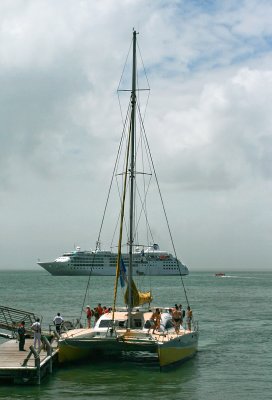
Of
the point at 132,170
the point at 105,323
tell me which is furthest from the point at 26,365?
the point at 132,170

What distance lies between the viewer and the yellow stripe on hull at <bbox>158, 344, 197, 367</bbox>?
26844 millimetres

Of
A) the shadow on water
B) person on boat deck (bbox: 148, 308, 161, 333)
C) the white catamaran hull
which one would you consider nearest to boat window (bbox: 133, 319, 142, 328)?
the white catamaran hull

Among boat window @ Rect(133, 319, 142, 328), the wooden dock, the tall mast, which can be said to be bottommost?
the wooden dock

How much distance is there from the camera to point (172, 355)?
27781 millimetres

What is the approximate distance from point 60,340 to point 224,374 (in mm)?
7768

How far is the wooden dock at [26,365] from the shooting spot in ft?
77.6

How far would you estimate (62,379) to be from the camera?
2561 cm

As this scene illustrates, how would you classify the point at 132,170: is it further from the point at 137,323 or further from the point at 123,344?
the point at 123,344

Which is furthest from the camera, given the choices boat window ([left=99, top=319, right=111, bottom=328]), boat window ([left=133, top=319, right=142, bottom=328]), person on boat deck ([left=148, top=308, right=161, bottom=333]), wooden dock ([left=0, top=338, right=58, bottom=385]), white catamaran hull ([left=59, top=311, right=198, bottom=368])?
boat window ([left=99, top=319, right=111, bottom=328])

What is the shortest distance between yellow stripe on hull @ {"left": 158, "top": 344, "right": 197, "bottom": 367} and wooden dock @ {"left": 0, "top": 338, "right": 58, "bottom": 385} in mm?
4880

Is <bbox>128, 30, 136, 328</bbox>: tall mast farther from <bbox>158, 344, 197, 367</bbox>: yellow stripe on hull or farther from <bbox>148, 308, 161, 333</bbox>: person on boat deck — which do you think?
<bbox>158, 344, 197, 367</bbox>: yellow stripe on hull

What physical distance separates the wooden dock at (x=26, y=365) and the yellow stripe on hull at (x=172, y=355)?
192 inches

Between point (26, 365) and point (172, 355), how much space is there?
7045mm

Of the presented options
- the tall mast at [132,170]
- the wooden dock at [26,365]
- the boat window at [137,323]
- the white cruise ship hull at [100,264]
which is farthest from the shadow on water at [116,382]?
the white cruise ship hull at [100,264]
